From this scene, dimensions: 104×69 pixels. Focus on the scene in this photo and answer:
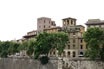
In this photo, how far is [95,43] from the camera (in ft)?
164

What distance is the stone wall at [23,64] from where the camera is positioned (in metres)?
61.9

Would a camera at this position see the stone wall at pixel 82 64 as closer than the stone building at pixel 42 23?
Yes

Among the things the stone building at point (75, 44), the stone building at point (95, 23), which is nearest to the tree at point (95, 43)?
the stone building at point (95, 23)

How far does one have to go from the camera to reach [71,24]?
85.8 m

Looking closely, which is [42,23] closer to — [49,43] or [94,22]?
[94,22]

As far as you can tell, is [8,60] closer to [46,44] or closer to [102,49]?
[46,44]

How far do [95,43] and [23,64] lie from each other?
113ft

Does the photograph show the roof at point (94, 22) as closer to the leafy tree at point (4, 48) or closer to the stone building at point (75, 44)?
the stone building at point (75, 44)

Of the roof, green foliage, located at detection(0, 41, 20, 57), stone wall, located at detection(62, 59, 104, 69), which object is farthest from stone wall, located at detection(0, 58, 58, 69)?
the roof

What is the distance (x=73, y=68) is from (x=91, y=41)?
9.78m

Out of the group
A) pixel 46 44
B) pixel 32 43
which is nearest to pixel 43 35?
pixel 46 44

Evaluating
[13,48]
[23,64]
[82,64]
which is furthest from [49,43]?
[13,48]

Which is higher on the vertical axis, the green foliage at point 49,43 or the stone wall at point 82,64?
the green foliage at point 49,43

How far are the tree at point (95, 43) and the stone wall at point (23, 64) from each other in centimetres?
1359
